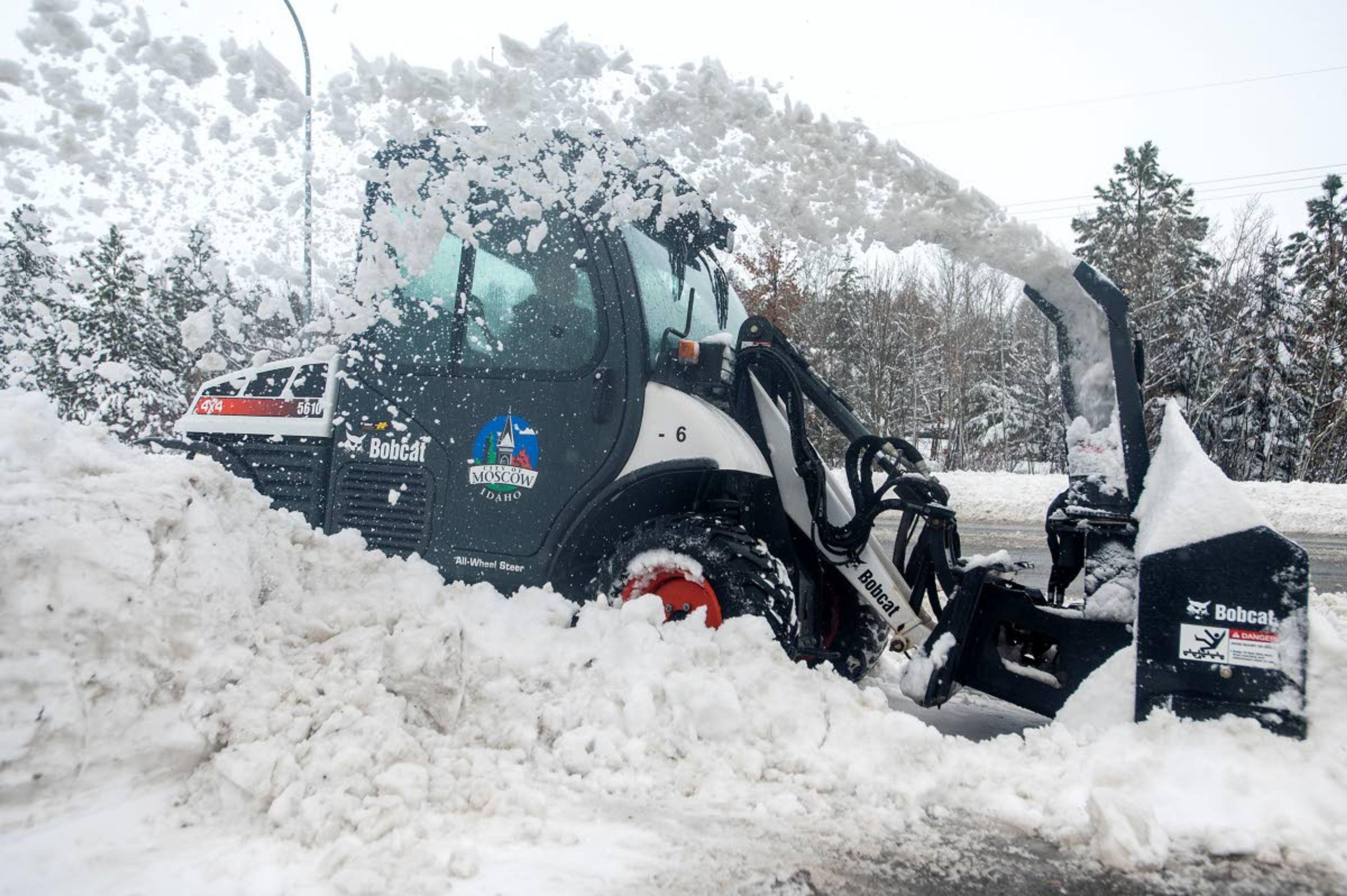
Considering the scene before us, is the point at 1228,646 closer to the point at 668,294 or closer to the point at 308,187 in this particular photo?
the point at 668,294

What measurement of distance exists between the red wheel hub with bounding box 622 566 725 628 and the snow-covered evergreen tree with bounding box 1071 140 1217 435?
2540 cm

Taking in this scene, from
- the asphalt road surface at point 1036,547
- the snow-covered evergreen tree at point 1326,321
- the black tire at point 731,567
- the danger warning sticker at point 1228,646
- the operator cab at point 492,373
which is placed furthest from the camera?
the snow-covered evergreen tree at point 1326,321

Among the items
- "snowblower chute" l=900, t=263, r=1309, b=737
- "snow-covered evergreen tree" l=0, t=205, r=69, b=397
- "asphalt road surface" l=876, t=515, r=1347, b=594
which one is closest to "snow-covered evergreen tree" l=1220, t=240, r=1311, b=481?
"asphalt road surface" l=876, t=515, r=1347, b=594

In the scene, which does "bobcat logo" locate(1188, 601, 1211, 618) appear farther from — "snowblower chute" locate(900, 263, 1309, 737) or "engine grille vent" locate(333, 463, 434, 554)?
"engine grille vent" locate(333, 463, 434, 554)

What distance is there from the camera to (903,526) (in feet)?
13.6

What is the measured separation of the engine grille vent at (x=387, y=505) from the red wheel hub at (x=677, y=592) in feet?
3.56

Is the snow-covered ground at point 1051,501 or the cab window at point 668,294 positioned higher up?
the cab window at point 668,294

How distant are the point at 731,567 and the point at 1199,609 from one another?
5.20ft

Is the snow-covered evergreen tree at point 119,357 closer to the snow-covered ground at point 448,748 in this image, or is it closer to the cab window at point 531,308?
the snow-covered ground at point 448,748

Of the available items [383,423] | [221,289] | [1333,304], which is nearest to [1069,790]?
[383,423]

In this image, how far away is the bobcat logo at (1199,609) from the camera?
109 inches

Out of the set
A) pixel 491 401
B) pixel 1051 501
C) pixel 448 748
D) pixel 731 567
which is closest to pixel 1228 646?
pixel 731 567

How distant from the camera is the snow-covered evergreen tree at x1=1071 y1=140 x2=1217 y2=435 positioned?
28125 millimetres

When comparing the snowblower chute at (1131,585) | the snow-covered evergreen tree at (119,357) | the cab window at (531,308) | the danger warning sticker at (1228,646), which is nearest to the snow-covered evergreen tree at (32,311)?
the snow-covered evergreen tree at (119,357)
